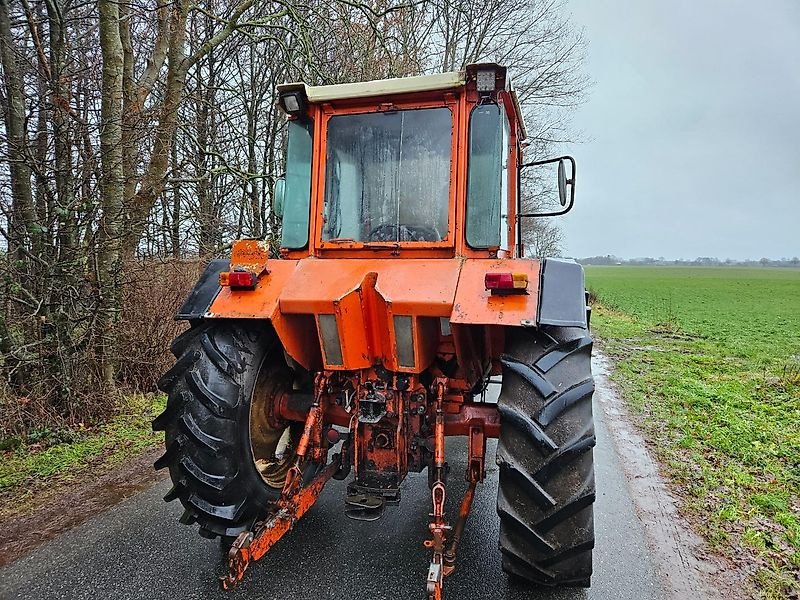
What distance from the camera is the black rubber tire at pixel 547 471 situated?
2.55 m

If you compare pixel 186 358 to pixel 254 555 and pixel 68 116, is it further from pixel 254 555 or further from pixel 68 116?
pixel 68 116

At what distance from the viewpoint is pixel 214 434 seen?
9.73 ft

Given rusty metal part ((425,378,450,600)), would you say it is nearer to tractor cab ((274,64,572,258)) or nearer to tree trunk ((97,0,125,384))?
tractor cab ((274,64,572,258))

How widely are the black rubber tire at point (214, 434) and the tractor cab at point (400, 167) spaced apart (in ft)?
2.73

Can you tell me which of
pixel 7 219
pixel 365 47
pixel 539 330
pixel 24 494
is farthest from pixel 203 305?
pixel 365 47

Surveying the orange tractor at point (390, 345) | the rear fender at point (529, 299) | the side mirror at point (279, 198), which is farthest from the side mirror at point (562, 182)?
the side mirror at point (279, 198)

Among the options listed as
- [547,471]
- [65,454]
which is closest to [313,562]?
[547,471]

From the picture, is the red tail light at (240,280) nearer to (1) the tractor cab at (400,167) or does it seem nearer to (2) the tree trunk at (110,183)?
(1) the tractor cab at (400,167)

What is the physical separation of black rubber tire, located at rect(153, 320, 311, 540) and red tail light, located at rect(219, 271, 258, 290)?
276 millimetres

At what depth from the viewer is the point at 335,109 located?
11.7ft

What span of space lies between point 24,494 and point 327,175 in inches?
123

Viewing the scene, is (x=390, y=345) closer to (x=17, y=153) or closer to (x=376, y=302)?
(x=376, y=302)

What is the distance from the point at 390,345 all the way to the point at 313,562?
1320mm

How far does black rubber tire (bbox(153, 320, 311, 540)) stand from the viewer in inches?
116
